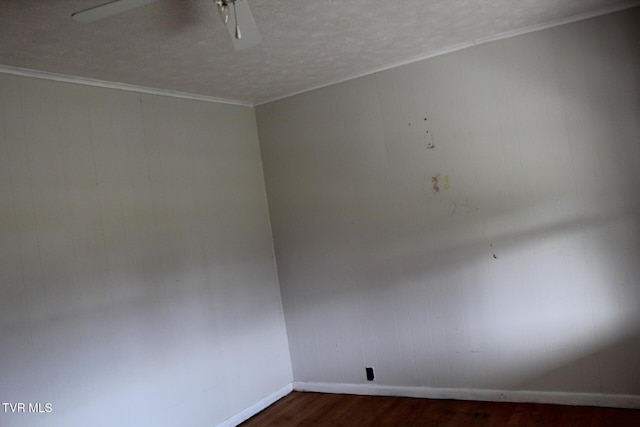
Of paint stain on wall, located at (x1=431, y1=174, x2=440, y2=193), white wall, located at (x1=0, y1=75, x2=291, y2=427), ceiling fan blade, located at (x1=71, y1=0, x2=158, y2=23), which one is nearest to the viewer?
ceiling fan blade, located at (x1=71, y1=0, x2=158, y2=23)

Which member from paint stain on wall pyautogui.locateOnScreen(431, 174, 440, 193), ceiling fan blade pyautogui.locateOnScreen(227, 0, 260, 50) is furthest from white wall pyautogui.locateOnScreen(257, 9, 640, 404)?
ceiling fan blade pyautogui.locateOnScreen(227, 0, 260, 50)

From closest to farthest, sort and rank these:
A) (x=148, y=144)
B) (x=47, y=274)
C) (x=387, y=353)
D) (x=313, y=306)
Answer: (x=47, y=274) < (x=148, y=144) < (x=387, y=353) < (x=313, y=306)

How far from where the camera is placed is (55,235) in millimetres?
2893

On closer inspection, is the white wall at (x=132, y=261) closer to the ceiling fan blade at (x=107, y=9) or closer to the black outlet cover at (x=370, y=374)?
the black outlet cover at (x=370, y=374)

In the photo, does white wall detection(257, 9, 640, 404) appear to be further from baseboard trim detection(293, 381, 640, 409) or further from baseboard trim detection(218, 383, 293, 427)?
baseboard trim detection(218, 383, 293, 427)

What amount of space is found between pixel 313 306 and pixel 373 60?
6.72ft

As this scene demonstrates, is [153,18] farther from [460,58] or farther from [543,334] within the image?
[543,334]

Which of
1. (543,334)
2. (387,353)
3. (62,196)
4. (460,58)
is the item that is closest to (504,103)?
(460,58)

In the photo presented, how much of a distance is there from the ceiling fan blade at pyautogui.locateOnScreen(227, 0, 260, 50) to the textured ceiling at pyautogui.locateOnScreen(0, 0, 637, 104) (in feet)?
0.90

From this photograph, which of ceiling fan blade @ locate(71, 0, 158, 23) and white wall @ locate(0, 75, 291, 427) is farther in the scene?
white wall @ locate(0, 75, 291, 427)

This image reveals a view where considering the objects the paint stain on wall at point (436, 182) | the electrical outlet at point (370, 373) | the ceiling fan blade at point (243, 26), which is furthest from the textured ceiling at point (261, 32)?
the electrical outlet at point (370, 373)

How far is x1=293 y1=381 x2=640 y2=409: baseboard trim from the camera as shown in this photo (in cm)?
327

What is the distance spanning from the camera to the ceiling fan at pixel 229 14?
1863 millimetres

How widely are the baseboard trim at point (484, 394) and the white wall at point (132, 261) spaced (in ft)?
1.55
